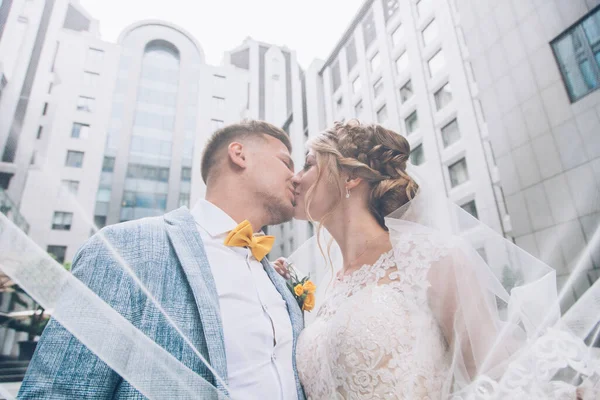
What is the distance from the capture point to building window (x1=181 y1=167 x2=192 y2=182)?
209 centimetres

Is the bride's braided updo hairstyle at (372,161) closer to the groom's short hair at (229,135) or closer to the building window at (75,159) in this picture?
the groom's short hair at (229,135)

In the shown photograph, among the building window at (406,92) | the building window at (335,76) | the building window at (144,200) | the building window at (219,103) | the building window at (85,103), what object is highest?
the building window at (335,76)

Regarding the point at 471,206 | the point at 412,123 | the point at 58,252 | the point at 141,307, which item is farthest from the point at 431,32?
the point at 58,252

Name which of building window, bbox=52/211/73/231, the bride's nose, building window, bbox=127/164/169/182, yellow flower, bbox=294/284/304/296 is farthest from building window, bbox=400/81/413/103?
building window, bbox=52/211/73/231

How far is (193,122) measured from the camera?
2.11m

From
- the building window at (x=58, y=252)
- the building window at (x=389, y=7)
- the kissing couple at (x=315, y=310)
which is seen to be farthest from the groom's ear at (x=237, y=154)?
the building window at (x=389, y=7)

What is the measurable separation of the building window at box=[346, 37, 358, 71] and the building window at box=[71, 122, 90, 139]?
5.25 feet

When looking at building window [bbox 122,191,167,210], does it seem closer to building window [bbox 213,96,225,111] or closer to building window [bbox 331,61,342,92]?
building window [bbox 213,96,225,111]

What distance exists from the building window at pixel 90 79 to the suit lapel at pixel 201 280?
1201 mm

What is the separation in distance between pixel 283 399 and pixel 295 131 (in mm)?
1833

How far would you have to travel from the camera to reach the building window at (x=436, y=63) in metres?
1.90

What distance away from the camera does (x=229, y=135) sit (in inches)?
49.3

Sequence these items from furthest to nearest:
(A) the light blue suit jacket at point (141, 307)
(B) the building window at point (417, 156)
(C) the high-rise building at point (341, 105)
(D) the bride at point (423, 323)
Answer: (B) the building window at point (417, 156) → (C) the high-rise building at point (341, 105) → (D) the bride at point (423, 323) → (A) the light blue suit jacket at point (141, 307)

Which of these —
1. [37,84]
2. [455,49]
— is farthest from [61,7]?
[455,49]
